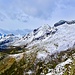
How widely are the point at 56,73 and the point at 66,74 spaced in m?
10.1

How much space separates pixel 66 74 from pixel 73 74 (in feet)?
21.8

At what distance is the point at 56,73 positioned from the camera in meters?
200

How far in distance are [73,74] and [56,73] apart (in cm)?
1675

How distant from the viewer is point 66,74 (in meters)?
194

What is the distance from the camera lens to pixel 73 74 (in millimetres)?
189875
